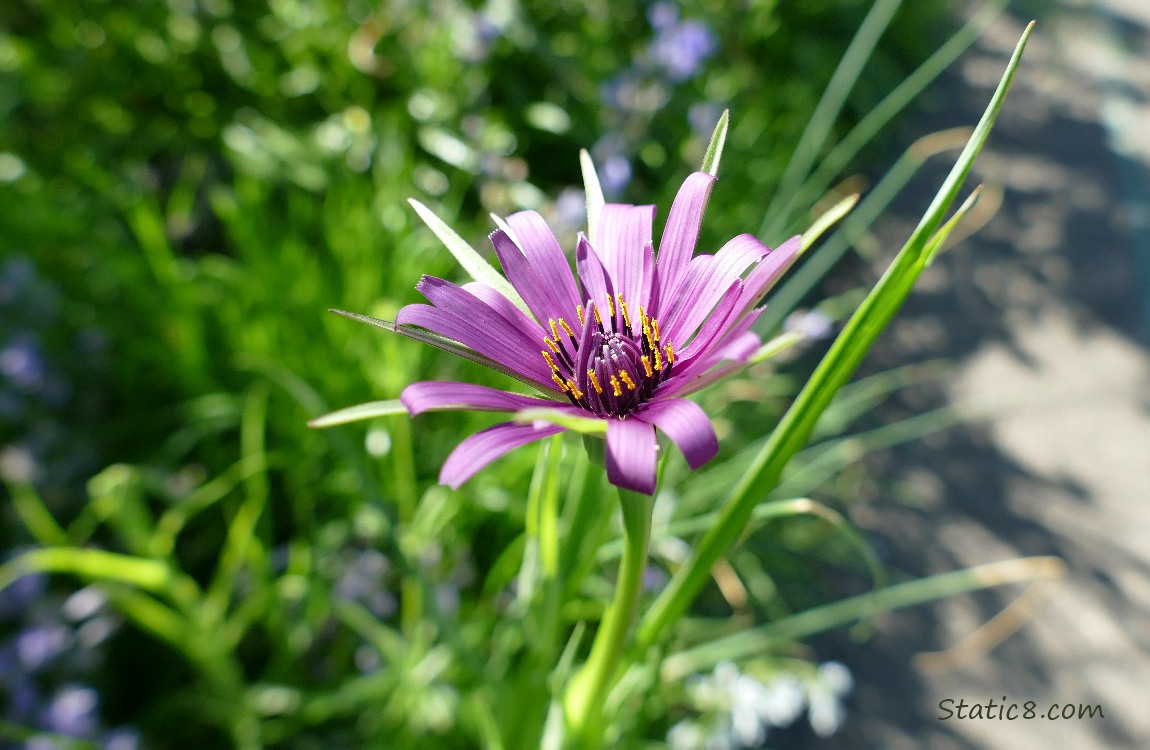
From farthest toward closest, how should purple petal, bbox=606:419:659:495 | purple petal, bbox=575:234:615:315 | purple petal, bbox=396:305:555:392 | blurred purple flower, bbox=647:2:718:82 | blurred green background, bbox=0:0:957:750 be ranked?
1. blurred purple flower, bbox=647:2:718:82
2. blurred green background, bbox=0:0:957:750
3. purple petal, bbox=575:234:615:315
4. purple petal, bbox=396:305:555:392
5. purple petal, bbox=606:419:659:495

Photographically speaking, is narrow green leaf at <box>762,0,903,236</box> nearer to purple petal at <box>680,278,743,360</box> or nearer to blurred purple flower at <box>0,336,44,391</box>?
purple petal at <box>680,278,743,360</box>

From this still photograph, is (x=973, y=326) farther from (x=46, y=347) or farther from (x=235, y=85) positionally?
(x=46, y=347)

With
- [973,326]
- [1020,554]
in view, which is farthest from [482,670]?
[973,326]

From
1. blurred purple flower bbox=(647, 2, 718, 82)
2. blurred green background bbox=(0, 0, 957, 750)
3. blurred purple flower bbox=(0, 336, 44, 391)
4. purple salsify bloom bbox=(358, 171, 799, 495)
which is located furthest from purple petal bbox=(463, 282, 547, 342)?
blurred purple flower bbox=(647, 2, 718, 82)

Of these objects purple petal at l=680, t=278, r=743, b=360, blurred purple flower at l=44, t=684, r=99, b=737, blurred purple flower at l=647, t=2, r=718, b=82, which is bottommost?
purple petal at l=680, t=278, r=743, b=360

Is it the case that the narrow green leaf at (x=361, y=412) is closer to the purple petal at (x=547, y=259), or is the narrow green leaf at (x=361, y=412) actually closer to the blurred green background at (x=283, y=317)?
the purple petal at (x=547, y=259)

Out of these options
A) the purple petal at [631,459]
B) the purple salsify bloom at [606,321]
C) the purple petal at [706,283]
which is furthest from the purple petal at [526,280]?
the purple petal at [631,459]

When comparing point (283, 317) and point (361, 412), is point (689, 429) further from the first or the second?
point (283, 317)
